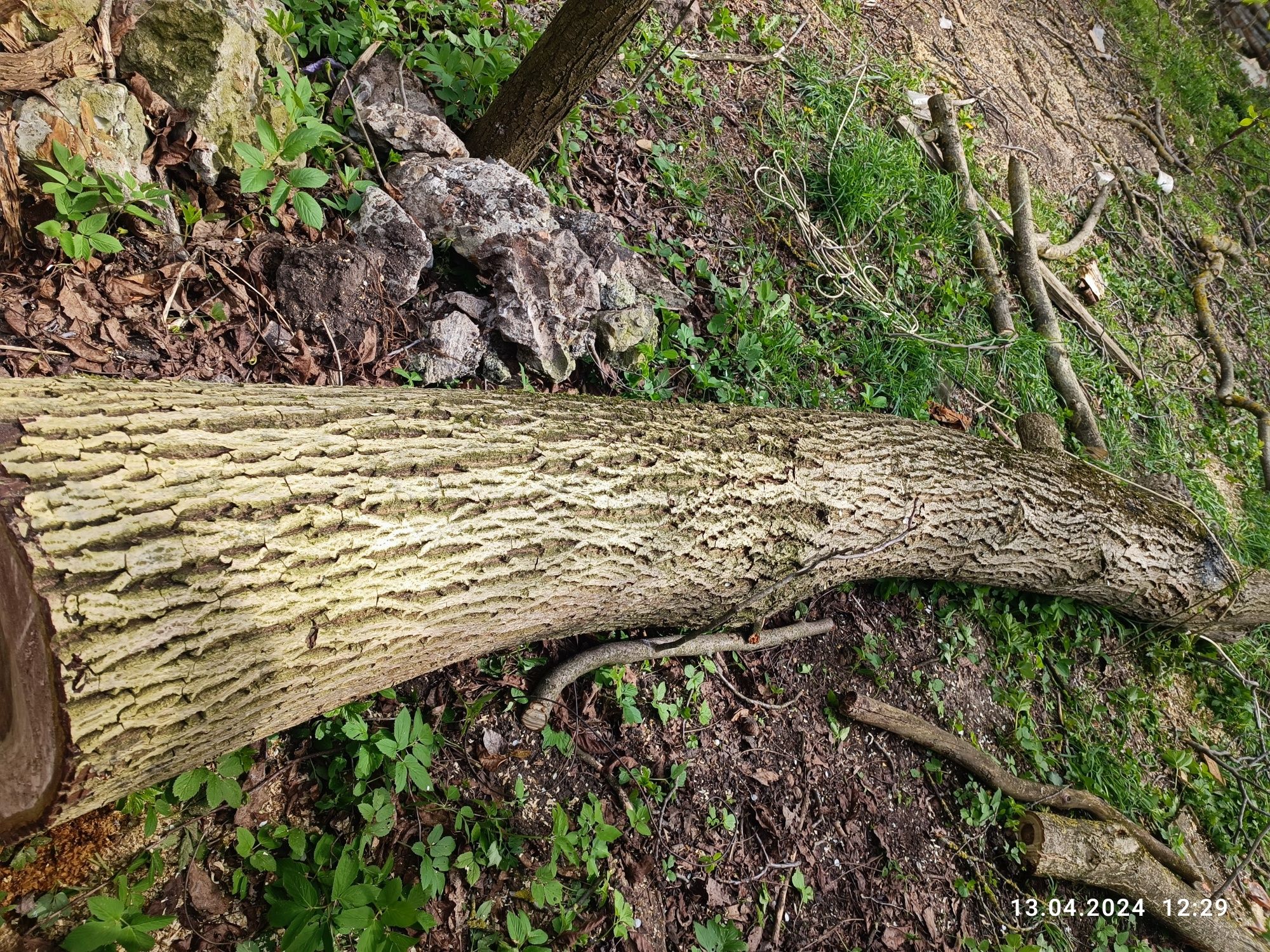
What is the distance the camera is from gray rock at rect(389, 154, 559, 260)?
2600 mm

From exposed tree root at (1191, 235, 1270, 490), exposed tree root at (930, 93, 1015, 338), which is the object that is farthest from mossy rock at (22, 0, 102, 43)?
exposed tree root at (1191, 235, 1270, 490)

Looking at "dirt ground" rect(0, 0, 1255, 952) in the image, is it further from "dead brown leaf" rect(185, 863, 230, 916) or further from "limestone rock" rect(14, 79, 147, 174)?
"limestone rock" rect(14, 79, 147, 174)

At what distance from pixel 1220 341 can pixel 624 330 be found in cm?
561

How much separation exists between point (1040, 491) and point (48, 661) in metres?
3.42

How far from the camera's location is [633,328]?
2830mm

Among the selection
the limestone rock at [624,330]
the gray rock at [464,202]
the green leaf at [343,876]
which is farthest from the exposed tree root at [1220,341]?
the green leaf at [343,876]

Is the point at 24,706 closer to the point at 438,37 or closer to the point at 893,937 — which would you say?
the point at 893,937

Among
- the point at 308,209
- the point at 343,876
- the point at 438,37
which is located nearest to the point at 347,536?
the point at 343,876

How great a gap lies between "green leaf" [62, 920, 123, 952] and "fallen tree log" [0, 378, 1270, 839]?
0.29 m

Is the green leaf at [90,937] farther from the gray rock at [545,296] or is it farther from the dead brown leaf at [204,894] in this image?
the gray rock at [545,296]

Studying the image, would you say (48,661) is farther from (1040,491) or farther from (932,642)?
(1040,491)

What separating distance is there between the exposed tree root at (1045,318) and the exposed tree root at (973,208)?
189mm

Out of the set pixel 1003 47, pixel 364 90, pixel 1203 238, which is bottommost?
pixel 364 90

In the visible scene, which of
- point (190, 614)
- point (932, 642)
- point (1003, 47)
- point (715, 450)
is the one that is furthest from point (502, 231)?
point (1003, 47)
